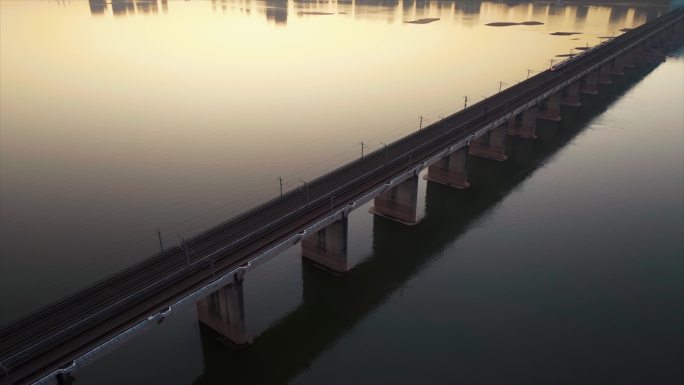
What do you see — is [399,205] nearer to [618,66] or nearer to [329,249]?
[329,249]

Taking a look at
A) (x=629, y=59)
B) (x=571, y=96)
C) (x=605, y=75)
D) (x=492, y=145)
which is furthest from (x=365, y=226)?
(x=629, y=59)

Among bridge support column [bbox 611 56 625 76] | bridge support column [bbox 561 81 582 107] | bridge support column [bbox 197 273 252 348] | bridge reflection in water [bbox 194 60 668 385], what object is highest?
bridge support column [bbox 611 56 625 76]

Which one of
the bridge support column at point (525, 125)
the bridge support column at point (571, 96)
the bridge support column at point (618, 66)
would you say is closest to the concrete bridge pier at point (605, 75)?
the bridge support column at point (618, 66)

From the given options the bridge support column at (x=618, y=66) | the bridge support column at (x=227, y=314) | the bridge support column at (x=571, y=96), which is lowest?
the bridge support column at (x=227, y=314)

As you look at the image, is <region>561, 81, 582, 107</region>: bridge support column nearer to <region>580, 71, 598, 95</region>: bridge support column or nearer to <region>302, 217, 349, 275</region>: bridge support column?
<region>580, 71, 598, 95</region>: bridge support column

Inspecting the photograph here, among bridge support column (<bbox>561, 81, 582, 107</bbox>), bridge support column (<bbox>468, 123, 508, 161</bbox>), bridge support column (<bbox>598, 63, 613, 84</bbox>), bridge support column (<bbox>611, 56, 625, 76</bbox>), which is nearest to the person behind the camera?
bridge support column (<bbox>468, 123, 508, 161</bbox>)

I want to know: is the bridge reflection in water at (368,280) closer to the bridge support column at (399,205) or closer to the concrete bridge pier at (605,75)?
the bridge support column at (399,205)

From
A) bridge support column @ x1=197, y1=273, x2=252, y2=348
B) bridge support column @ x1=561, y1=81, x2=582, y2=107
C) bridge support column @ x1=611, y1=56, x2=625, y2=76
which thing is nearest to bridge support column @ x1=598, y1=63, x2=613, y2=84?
bridge support column @ x1=611, y1=56, x2=625, y2=76

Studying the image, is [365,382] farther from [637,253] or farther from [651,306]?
[637,253]
